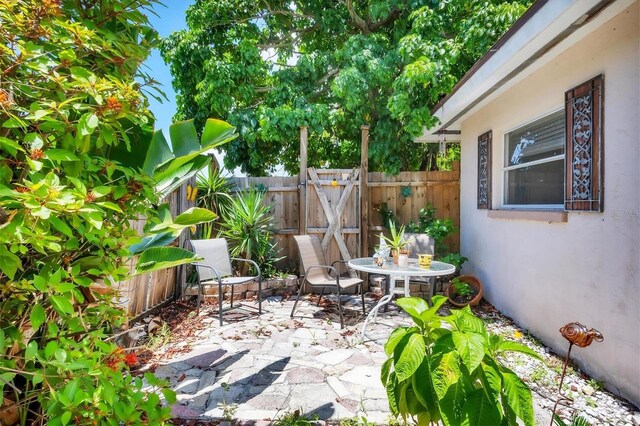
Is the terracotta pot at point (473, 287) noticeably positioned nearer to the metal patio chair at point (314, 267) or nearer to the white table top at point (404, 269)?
the white table top at point (404, 269)

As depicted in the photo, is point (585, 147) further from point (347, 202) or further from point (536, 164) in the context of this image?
point (347, 202)

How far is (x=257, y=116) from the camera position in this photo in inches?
280

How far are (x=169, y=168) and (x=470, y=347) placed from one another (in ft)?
3.89

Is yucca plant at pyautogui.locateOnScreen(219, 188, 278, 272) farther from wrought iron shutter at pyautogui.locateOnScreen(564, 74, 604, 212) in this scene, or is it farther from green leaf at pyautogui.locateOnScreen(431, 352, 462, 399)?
green leaf at pyautogui.locateOnScreen(431, 352, 462, 399)

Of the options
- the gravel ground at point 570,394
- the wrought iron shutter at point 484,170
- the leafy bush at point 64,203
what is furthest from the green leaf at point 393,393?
the wrought iron shutter at point 484,170

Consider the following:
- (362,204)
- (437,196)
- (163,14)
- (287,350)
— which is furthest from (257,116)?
(163,14)

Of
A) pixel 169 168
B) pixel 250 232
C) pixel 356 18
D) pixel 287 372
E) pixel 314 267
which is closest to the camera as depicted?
pixel 169 168

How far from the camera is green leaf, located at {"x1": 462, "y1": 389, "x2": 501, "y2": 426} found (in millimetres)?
1013

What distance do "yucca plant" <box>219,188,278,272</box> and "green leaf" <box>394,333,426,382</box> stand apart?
436 centimetres

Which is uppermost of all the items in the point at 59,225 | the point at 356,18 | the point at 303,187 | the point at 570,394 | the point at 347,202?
the point at 356,18

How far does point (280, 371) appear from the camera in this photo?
2852 millimetres

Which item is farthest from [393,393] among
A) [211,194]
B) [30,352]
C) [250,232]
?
[211,194]

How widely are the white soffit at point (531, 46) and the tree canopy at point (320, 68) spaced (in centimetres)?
140

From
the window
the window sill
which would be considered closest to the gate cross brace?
the window sill
